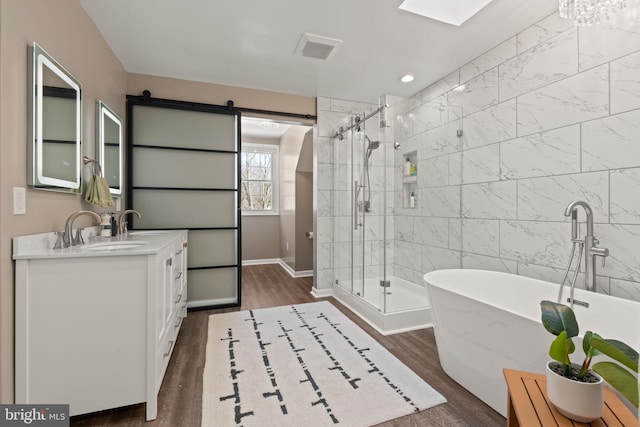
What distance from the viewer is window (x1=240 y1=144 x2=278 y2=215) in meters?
5.62

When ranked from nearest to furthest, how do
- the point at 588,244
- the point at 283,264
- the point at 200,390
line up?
1. the point at 200,390
2. the point at 588,244
3. the point at 283,264

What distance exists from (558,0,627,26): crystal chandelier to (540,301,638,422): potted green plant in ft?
4.60

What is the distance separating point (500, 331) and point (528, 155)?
1517 mm

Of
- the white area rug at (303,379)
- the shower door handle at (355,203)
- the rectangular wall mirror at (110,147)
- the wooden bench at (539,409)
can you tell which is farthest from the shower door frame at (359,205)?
the rectangular wall mirror at (110,147)

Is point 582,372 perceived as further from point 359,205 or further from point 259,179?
point 259,179

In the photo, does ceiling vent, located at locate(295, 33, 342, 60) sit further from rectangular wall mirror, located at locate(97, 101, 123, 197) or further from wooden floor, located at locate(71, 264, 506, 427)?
wooden floor, located at locate(71, 264, 506, 427)

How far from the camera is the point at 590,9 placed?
1.36 m

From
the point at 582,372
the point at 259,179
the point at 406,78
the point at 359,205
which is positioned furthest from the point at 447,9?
the point at 259,179

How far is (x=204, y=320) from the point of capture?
9.39 feet

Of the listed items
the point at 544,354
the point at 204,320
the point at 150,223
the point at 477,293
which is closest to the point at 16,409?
the point at 204,320

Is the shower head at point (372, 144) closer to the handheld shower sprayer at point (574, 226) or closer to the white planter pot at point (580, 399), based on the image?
the handheld shower sprayer at point (574, 226)

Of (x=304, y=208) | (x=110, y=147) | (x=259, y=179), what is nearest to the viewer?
(x=110, y=147)

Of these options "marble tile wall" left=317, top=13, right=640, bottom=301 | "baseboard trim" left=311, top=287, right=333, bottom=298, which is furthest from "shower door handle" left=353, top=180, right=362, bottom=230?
"baseboard trim" left=311, top=287, right=333, bottom=298

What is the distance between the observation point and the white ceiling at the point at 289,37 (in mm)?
2033
